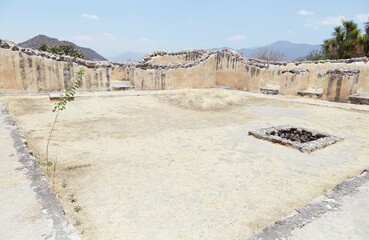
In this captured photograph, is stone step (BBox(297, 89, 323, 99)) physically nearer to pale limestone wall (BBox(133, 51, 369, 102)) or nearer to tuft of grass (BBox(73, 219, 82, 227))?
pale limestone wall (BBox(133, 51, 369, 102))

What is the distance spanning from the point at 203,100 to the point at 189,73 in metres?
4.47

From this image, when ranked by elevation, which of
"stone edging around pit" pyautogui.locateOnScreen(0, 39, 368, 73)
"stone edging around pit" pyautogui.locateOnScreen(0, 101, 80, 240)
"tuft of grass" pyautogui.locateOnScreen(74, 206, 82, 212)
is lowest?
"tuft of grass" pyautogui.locateOnScreen(74, 206, 82, 212)

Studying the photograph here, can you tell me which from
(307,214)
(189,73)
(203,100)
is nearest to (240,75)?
(189,73)

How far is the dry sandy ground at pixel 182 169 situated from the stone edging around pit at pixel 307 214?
0.33 meters

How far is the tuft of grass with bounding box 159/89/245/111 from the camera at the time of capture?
10492 millimetres

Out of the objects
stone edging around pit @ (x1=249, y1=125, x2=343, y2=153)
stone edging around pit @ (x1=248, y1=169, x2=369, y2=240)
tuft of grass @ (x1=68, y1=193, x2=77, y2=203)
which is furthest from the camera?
stone edging around pit @ (x1=249, y1=125, x2=343, y2=153)

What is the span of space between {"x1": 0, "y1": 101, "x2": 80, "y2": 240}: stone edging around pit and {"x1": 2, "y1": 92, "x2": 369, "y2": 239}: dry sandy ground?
37 centimetres

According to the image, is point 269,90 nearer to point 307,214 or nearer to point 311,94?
point 311,94

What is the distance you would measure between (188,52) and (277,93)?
7.29 m

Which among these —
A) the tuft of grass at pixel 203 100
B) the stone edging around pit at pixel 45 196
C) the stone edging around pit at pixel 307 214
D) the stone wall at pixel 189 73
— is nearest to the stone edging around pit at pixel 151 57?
the stone wall at pixel 189 73

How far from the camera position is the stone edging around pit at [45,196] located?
2365 mm

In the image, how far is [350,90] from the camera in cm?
1187

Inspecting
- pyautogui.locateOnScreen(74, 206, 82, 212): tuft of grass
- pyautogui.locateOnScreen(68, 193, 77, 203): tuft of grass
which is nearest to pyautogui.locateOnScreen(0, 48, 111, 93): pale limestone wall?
pyautogui.locateOnScreen(68, 193, 77, 203): tuft of grass

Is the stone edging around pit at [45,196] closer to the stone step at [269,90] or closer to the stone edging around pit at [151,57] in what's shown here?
the stone edging around pit at [151,57]
